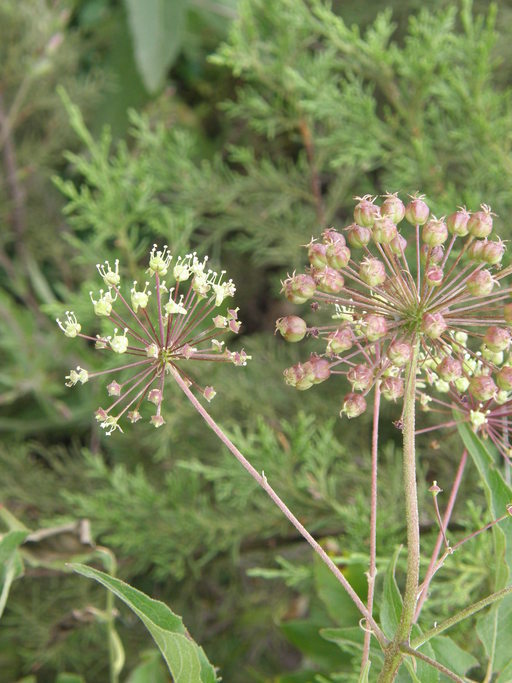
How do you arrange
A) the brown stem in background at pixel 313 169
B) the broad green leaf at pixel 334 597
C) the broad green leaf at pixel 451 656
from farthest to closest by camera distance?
the brown stem in background at pixel 313 169 < the broad green leaf at pixel 334 597 < the broad green leaf at pixel 451 656

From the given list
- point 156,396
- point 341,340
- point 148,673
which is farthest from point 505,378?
point 148,673

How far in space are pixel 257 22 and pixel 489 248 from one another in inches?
32.9

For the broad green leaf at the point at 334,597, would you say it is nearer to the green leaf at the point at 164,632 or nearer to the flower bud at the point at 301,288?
the green leaf at the point at 164,632

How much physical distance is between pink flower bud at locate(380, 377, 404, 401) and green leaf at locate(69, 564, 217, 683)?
20 cm

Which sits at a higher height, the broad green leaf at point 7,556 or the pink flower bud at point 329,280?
the pink flower bud at point 329,280

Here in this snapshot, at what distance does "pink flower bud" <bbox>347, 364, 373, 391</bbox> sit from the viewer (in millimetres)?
473

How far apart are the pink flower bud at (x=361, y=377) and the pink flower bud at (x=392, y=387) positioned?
0.06 ft

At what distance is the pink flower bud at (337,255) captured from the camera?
0.49 meters

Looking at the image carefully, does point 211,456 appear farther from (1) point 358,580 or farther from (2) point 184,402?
(1) point 358,580

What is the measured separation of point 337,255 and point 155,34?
1.03m

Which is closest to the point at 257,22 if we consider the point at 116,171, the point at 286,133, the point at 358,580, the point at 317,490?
the point at 286,133

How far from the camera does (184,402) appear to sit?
106cm

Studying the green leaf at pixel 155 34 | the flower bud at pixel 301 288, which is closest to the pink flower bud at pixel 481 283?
the flower bud at pixel 301 288

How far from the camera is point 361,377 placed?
48cm
